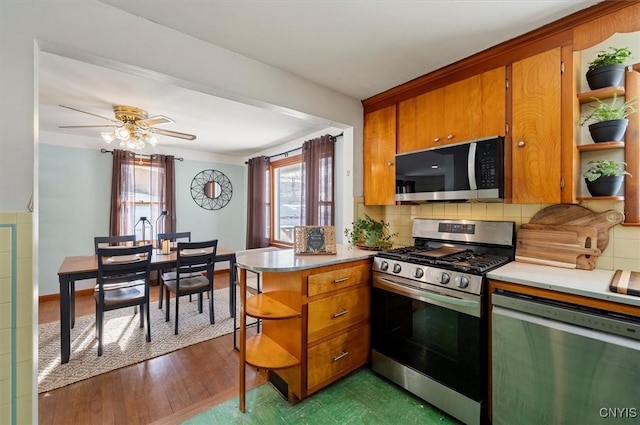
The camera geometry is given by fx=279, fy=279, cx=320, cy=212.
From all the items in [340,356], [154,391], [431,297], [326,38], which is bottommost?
[154,391]

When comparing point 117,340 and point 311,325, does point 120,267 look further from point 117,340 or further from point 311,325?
point 311,325

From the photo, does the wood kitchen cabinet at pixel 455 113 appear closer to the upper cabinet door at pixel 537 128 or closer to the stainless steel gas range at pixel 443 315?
the upper cabinet door at pixel 537 128

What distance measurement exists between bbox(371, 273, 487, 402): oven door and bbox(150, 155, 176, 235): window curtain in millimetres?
4077

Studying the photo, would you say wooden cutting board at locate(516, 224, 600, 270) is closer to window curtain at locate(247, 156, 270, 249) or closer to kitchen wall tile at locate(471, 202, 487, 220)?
kitchen wall tile at locate(471, 202, 487, 220)

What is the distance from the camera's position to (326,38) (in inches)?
71.7

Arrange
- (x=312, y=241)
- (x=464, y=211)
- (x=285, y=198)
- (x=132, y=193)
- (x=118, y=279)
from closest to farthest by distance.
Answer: (x=312, y=241) → (x=464, y=211) → (x=118, y=279) → (x=132, y=193) → (x=285, y=198)

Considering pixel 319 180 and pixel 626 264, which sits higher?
pixel 319 180

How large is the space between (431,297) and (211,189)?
15.4 ft

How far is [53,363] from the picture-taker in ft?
7.52

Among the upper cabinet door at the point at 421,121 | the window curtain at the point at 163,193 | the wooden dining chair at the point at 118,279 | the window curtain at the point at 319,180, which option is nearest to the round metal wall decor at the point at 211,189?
the window curtain at the point at 163,193

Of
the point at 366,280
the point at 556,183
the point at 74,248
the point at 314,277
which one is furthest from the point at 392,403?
the point at 74,248

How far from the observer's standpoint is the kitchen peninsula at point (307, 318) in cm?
179

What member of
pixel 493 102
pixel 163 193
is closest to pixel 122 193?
pixel 163 193

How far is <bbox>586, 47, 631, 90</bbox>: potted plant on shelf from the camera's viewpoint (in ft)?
4.92
